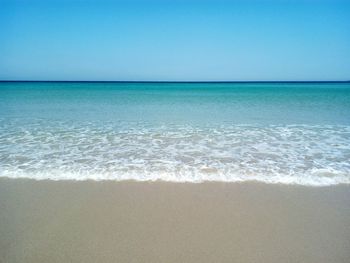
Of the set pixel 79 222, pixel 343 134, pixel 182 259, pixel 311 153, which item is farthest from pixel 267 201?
pixel 343 134

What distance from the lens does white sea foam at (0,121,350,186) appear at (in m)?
4.50

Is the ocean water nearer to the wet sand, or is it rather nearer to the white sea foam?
the white sea foam

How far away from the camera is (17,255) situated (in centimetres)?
243

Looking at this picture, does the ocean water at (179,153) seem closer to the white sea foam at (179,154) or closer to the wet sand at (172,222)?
the white sea foam at (179,154)

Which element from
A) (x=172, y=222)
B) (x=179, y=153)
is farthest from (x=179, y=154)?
(x=172, y=222)

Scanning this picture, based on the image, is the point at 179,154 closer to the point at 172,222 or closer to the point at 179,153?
the point at 179,153

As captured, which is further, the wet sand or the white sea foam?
the white sea foam

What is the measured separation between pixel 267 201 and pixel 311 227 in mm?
700

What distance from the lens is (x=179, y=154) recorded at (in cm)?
580

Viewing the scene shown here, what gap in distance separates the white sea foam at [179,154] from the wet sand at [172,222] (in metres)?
0.47

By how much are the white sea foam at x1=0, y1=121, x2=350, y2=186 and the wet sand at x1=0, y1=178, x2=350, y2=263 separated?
1.53 feet

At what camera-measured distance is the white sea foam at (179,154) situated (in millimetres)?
4504

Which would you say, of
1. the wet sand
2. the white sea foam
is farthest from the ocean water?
the wet sand

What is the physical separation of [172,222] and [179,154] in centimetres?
290
